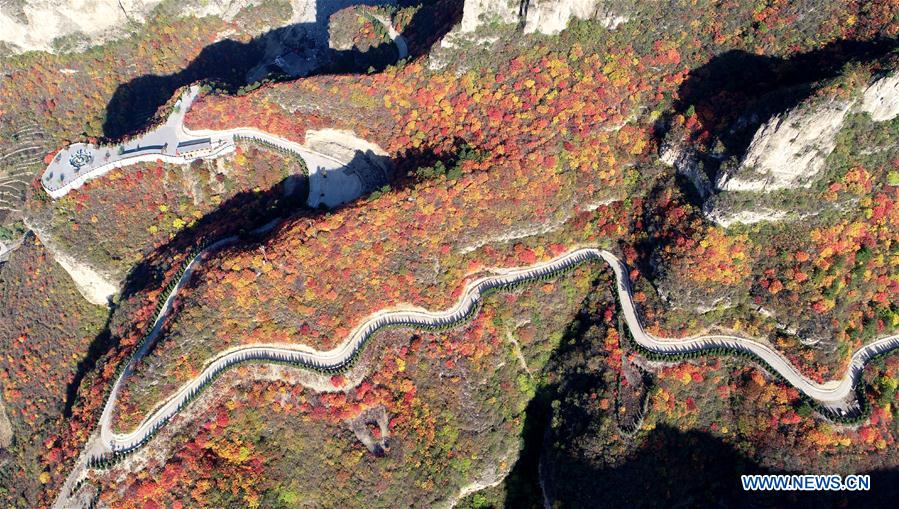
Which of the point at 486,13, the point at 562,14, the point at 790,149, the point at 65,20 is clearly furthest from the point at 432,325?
the point at 65,20

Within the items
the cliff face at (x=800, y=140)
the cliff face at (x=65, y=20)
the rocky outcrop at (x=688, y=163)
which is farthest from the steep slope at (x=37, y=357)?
the cliff face at (x=800, y=140)

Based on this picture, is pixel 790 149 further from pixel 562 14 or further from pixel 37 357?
pixel 37 357

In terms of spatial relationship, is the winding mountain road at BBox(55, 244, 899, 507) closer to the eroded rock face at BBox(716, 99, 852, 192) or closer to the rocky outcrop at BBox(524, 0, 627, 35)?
the eroded rock face at BBox(716, 99, 852, 192)

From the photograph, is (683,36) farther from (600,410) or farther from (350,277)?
(350,277)

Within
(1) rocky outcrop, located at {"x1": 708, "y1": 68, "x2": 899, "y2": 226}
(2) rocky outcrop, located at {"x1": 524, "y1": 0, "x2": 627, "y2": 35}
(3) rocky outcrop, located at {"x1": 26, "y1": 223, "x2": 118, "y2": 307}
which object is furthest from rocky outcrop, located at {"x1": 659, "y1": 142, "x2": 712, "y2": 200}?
(3) rocky outcrop, located at {"x1": 26, "y1": 223, "x2": 118, "y2": 307}

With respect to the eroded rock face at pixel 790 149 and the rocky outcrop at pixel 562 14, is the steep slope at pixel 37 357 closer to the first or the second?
the rocky outcrop at pixel 562 14

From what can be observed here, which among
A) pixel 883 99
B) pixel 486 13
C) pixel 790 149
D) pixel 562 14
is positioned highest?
pixel 486 13

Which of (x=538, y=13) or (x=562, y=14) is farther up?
(x=538, y=13)
